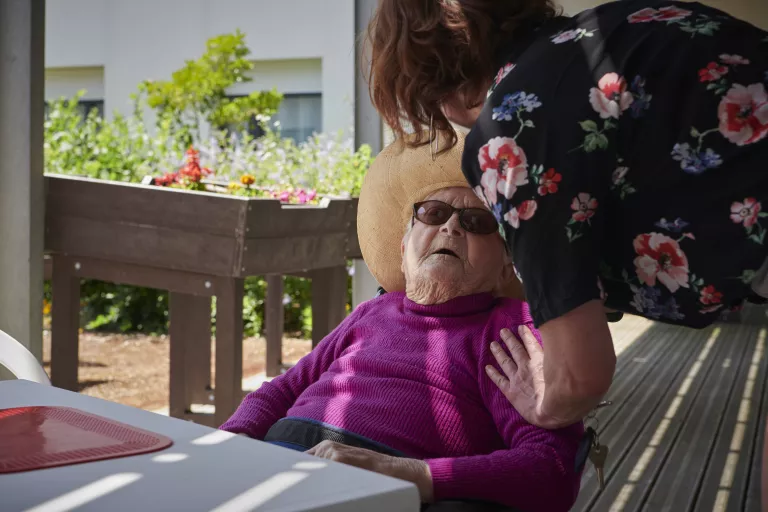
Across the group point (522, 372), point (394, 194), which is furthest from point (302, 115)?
point (522, 372)

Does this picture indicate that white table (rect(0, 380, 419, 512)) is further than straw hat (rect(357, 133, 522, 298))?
No

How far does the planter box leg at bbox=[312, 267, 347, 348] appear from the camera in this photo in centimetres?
413

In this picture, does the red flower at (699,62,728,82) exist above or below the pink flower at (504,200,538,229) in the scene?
above

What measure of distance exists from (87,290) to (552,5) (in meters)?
6.04

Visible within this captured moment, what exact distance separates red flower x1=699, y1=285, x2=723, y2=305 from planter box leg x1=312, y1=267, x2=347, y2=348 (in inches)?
108

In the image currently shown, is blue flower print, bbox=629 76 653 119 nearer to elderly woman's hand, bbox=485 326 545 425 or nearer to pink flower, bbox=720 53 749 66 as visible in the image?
pink flower, bbox=720 53 749 66

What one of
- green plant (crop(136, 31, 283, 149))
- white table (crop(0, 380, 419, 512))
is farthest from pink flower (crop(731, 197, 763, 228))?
green plant (crop(136, 31, 283, 149))

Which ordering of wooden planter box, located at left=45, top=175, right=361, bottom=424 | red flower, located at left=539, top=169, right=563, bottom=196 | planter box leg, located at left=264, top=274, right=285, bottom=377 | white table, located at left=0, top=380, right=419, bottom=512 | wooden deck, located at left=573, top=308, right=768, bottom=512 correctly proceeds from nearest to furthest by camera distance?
white table, located at left=0, top=380, right=419, bottom=512 < red flower, located at left=539, top=169, right=563, bottom=196 < wooden planter box, located at left=45, top=175, right=361, bottom=424 < wooden deck, located at left=573, top=308, right=768, bottom=512 < planter box leg, located at left=264, top=274, right=285, bottom=377

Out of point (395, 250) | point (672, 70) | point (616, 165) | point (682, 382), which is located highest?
point (672, 70)

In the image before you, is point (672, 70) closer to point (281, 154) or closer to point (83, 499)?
point (83, 499)

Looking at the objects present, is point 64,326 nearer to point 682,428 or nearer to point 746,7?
point 682,428

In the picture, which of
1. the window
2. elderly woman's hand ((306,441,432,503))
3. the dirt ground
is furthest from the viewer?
the window

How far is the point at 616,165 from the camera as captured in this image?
1.36 m

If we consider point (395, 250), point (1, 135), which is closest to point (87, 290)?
point (1, 135)
